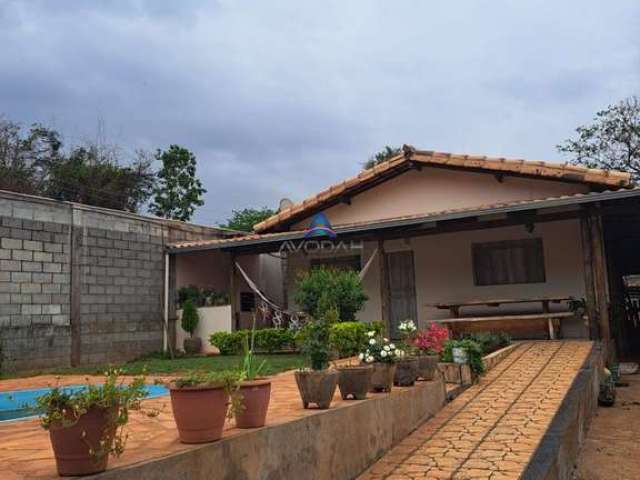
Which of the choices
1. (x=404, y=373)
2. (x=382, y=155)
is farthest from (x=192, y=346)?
(x=382, y=155)

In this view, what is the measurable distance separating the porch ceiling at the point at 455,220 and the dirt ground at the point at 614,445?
10.4 ft

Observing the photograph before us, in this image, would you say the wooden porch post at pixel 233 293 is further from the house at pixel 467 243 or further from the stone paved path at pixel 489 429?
the stone paved path at pixel 489 429

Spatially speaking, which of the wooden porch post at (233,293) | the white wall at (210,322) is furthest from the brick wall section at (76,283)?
the wooden porch post at (233,293)

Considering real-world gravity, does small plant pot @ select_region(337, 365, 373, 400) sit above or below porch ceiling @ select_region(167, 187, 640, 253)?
below

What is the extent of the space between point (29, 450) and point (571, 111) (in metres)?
25.0

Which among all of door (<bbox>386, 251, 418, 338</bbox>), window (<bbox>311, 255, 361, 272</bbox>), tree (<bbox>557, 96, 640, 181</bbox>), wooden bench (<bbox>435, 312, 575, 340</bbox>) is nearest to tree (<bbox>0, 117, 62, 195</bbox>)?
window (<bbox>311, 255, 361, 272</bbox>)

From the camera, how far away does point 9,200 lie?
10.0m

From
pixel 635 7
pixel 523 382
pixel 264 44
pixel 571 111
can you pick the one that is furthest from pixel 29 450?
pixel 571 111

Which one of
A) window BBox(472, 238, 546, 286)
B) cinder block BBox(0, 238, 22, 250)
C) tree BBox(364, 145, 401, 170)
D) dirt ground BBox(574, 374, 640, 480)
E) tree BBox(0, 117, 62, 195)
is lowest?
dirt ground BBox(574, 374, 640, 480)

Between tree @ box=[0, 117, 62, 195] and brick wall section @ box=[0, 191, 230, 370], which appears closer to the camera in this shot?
brick wall section @ box=[0, 191, 230, 370]

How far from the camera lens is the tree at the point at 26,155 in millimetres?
19203

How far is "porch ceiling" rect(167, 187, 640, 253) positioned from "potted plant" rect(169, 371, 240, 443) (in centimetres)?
789

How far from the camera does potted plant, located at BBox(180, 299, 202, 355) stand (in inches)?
502

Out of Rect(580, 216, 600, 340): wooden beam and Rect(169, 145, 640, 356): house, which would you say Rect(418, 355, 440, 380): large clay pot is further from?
Rect(580, 216, 600, 340): wooden beam
